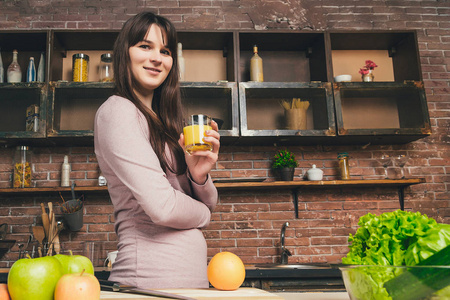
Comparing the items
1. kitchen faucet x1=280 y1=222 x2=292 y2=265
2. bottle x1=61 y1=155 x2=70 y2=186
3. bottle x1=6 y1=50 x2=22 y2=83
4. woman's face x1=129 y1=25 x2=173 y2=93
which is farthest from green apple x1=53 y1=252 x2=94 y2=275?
bottle x1=6 y1=50 x2=22 y2=83

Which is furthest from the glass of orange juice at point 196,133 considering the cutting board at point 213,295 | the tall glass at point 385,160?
the tall glass at point 385,160

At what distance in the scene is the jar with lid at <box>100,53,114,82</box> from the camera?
9.39ft

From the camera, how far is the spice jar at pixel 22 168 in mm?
2787

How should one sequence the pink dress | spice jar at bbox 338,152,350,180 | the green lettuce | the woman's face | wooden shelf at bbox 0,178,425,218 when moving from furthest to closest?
spice jar at bbox 338,152,350,180, wooden shelf at bbox 0,178,425,218, the woman's face, the pink dress, the green lettuce

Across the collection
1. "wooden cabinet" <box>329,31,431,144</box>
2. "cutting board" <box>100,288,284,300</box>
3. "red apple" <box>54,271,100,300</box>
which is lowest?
"cutting board" <box>100,288,284,300</box>

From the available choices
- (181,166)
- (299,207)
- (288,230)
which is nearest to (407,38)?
(299,207)

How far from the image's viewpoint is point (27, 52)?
3.10m

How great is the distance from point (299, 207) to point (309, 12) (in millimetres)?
1617

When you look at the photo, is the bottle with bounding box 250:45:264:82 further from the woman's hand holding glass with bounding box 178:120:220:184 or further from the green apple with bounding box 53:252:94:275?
the green apple with bounding box 53:252:94:275

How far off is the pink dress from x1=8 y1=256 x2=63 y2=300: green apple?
0.31m

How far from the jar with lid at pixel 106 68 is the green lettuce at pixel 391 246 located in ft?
8.39

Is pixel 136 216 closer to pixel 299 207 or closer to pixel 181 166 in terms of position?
pixel 181 166

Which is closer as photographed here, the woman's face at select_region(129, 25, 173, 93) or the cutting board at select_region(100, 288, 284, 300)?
the cutting board at select_region(100, 288, 284, 300)

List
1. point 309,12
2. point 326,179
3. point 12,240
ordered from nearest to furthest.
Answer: point 12,240, point 326,179, point 309,12
